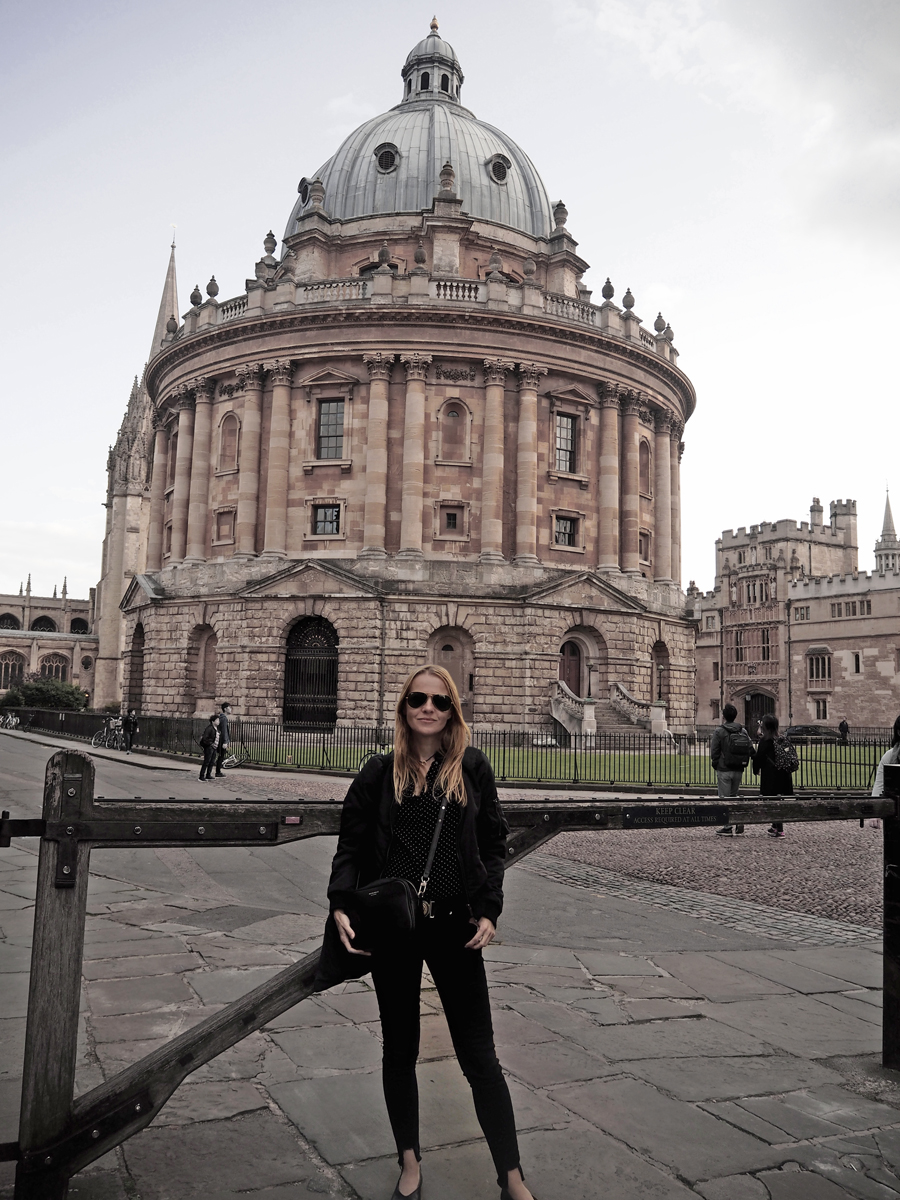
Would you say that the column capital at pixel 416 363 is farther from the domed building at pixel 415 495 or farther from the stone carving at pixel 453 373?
the stone carving at pixel 453 373

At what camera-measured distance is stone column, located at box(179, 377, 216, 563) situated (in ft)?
127

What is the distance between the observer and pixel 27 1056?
302cm

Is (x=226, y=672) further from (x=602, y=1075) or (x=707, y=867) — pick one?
(x=602, y=1075)

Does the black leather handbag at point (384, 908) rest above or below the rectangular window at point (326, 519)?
below

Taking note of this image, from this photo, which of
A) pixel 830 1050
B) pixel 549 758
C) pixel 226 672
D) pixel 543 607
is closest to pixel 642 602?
pixel 543 607

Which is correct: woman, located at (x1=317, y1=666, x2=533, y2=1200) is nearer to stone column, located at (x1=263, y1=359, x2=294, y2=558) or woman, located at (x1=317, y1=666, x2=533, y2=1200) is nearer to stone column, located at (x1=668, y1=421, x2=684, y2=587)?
stone column, located at (x1=263, y1=359, x2=294, y2=558)

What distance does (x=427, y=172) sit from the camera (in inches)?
1711

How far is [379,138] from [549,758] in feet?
109

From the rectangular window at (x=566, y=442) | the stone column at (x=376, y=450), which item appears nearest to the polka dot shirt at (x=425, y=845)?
the stone column at (x=376, y=450)

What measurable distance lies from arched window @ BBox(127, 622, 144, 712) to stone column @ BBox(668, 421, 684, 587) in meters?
23.9

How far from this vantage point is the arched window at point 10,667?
3356 inches

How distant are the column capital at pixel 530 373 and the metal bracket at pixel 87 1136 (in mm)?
35080

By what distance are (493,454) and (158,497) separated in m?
16.9

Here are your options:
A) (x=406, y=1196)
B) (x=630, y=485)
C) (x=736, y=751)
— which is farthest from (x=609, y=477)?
(x=406, y=1196)
